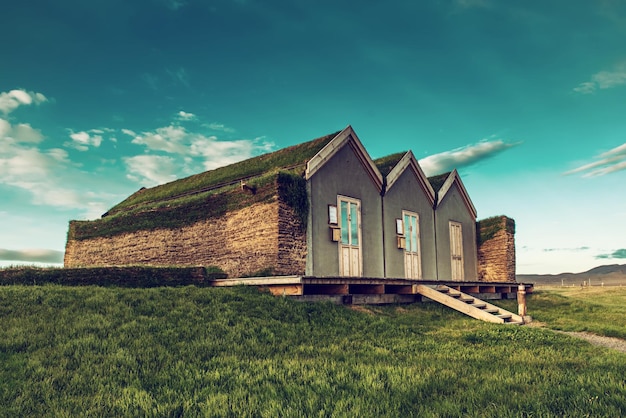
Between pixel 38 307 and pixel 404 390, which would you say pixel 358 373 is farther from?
pixel 38 307

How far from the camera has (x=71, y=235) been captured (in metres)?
25.6

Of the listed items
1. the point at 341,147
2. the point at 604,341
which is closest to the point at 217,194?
the point at 341,147

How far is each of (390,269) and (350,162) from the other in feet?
14.9

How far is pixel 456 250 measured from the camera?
24312mm

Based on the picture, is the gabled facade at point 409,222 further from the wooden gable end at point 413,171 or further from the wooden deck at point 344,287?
the wooden deck at point 344,287

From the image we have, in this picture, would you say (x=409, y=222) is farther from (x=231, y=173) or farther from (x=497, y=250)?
(x=231, y=173)

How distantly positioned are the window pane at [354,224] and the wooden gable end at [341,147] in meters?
1.77

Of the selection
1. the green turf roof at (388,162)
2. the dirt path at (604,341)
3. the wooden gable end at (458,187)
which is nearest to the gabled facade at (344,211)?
the green turf roof at (388,162)

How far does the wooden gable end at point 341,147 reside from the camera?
55.8 feet

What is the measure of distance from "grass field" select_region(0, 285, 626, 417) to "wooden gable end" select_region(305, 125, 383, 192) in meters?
5.69

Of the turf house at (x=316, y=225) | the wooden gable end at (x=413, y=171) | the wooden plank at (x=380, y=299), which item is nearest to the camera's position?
the wooden plank at (x=380, y=299)

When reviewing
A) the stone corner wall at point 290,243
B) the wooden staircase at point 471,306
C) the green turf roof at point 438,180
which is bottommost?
the wooden staircase at point 471,306

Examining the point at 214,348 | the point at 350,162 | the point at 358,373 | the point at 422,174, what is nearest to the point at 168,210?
the point at 350,162

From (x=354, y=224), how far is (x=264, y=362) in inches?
414
